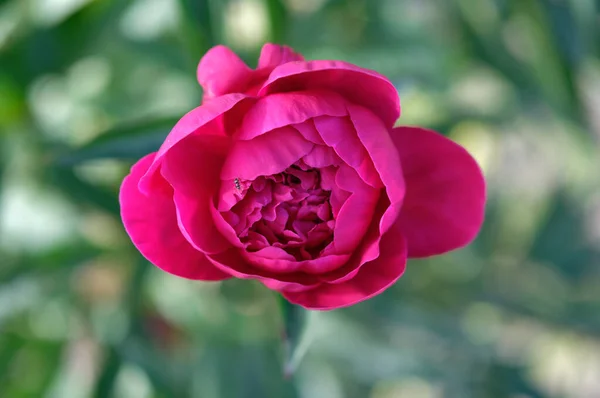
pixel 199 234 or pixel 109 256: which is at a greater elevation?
pixel 199 234

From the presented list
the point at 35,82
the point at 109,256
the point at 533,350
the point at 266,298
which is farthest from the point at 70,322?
the point at 533,350

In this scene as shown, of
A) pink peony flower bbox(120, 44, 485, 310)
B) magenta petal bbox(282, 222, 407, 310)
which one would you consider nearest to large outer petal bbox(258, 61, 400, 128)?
pink peony flower bbox(120, 44, 485, 310)

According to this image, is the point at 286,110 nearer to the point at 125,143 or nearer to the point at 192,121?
the point at 192,121

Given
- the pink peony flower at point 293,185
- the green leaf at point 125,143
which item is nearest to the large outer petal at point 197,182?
the pink peony flower at point 293,185

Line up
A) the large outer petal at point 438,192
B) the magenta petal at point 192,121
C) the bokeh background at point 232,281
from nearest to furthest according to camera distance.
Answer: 1. the magenta petal at point 192,121
2. the large outer petal at point 438,192
3. the bokeh background at point 232,281

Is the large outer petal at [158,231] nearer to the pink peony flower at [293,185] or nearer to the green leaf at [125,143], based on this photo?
the pink peony flower at [293,185]

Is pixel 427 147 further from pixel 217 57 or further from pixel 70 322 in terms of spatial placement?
pixel 70 322

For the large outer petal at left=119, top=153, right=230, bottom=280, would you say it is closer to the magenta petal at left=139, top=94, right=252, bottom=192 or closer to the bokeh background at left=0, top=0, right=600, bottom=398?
the magenta petal at left=139, top=94, right=252, bottom=192
